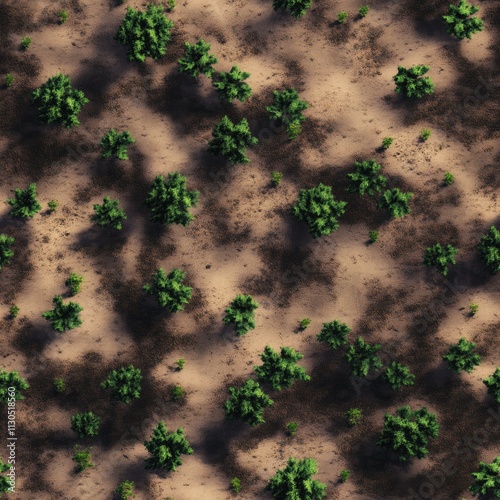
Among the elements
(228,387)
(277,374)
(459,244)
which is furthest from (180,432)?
(459,244)

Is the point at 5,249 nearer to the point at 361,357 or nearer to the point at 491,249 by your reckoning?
the point at 361,357

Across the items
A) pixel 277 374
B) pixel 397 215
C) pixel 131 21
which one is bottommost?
pixel 277 374

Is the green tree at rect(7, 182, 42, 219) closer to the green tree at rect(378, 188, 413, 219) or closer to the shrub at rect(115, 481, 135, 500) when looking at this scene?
the shrub at rect(115, 481, 135, 500)

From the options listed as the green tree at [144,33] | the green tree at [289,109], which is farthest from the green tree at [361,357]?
the green tree at [144,33]

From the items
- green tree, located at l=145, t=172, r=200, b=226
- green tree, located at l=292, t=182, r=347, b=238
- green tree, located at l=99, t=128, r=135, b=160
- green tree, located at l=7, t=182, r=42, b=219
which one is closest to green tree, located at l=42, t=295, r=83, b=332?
green tree, located at l=7, t=182, r=42, b=219

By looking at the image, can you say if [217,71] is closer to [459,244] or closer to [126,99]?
[126,99]
